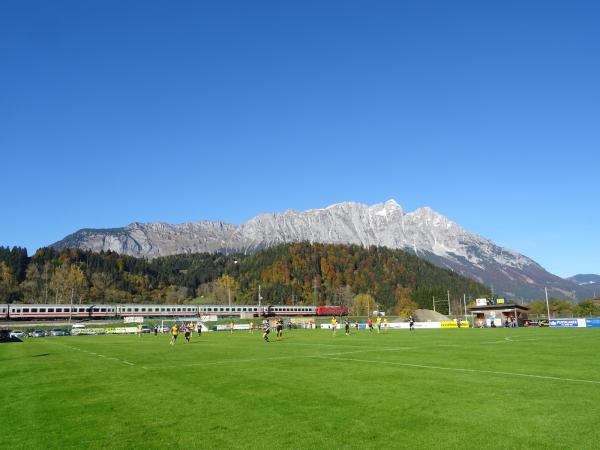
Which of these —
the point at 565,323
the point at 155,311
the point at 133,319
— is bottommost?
the point at 565,323

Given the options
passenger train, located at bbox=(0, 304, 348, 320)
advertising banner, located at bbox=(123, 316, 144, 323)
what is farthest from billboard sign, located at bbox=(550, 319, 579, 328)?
advertising banner, located at bbox=(123, 316, 144, 323)

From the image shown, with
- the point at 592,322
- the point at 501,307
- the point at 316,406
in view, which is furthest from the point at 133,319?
the point at 316,406

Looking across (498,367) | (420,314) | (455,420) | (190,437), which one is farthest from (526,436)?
(420,314)

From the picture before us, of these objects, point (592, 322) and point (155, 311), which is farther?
point (155, 311)

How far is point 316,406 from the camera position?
43.5 ft

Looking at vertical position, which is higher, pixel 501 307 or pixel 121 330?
pixel 501 307

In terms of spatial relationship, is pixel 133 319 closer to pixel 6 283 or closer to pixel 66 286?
pixel 66 286

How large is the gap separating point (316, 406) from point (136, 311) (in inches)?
4706

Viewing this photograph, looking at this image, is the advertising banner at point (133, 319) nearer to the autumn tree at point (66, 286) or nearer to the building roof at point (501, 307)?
the building roof at point (501, 307)

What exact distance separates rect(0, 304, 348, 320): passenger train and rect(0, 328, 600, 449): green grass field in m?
96.5

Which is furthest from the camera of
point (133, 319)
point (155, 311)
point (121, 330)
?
point (155, 311)

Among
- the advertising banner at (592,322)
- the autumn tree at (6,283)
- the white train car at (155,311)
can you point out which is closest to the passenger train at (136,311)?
the white train car at (155,311)

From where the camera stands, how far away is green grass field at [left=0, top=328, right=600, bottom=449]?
400 inches

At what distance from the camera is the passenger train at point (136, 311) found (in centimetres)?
10650
